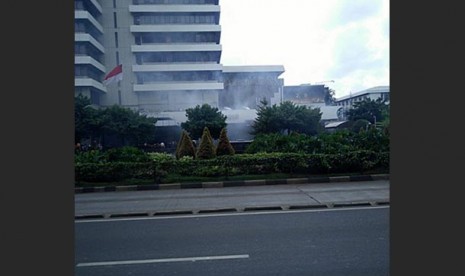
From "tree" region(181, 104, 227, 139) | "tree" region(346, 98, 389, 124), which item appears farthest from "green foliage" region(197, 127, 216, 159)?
"tree" region(346, 98, 389, 124)

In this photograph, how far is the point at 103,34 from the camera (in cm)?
4638

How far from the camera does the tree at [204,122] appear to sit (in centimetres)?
2948

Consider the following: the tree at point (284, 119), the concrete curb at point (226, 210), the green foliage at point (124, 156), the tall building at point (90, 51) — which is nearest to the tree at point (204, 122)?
the tree at point (284, 119)

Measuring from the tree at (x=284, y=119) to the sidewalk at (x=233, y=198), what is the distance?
54.8 feet

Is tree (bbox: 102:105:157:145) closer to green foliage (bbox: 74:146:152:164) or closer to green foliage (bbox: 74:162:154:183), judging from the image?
green foliage (bbox: 74:146:152:164)

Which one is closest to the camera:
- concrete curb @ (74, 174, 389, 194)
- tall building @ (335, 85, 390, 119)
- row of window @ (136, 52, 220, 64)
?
concrete curb @ (74, 174, 389, 194)

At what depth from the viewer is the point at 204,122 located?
97.0 ft

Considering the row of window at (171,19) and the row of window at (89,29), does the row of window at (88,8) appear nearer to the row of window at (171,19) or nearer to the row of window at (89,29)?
the row of window at (89,29)

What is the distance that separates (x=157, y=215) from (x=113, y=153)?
19.3 feet

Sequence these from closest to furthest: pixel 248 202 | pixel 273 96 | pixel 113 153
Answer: pixel 248 202 → pixel 113 153 → pixel 273 96

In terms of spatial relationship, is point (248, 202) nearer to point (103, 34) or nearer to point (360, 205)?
point (360, 205)

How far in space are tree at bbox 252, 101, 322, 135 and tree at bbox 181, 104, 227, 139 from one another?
3.30 metres

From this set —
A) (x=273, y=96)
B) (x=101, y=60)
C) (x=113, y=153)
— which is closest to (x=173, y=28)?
(x=101, y=60)

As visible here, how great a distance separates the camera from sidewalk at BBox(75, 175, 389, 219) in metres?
7.53
